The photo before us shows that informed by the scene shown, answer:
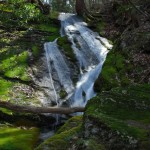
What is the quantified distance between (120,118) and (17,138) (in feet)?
17.1

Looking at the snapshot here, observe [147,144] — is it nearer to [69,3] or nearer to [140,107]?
[140,107]

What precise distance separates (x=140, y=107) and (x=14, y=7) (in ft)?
16.5

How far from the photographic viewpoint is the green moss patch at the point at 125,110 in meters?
6.12

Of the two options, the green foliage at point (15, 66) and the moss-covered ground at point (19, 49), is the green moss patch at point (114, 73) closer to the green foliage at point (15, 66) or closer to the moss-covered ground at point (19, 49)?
the moss-covered ground at point (19, 49)

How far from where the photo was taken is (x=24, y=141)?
34.6 ft

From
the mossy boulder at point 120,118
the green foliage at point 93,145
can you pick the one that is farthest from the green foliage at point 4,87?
the green foliage at point 93,145

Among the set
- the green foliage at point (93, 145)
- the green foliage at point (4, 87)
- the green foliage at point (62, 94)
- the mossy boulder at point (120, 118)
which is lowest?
the green foliage at point (62, 94)

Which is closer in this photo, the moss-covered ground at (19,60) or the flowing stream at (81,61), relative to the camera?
the moss-covered ground at (19,60)

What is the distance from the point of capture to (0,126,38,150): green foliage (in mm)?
9945

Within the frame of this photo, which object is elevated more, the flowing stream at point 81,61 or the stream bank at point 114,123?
the stream bank at point 114,123

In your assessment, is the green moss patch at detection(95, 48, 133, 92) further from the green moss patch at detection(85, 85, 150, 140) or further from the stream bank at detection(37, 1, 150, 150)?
the green moss patch at detection(85, 85, 150, 140)

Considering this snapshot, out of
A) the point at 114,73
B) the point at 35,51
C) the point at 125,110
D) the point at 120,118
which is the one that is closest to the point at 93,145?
the point at 120,118

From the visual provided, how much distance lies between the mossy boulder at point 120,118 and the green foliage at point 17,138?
3759mm

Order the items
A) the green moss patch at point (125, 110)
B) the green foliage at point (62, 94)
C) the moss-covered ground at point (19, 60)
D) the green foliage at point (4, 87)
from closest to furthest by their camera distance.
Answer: the green moss patch at point (125, 110) < the moss-covered ground at point (19, 60) < the green foliage at point (4, 87) < the green foliage at point (62, 94)
